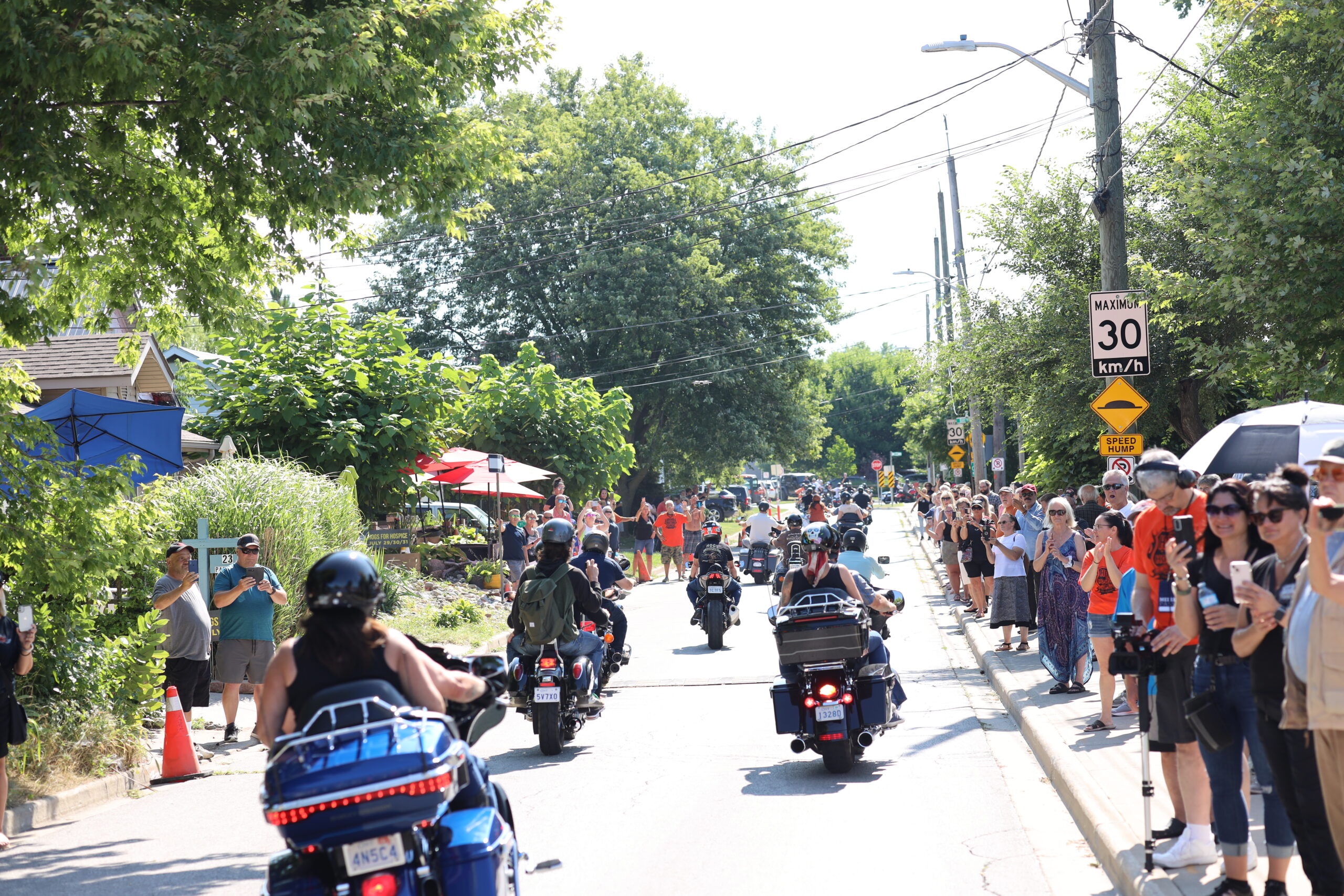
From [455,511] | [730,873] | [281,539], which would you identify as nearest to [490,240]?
Answer: [455,511]

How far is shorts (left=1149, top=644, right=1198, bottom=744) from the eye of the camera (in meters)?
6.11

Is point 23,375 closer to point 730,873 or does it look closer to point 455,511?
point 730,873

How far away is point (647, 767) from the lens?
9711 millimetres

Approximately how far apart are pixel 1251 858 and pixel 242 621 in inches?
346

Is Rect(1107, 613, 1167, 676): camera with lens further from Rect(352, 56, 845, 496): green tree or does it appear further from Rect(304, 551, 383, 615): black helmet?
Rect(352, 56, 845, 496): green tree

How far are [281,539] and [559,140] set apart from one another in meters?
34.6

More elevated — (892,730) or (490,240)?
(490,240)

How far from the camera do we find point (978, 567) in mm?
18703

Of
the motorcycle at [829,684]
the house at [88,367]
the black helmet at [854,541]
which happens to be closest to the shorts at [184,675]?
the motorcycle at [829,684]

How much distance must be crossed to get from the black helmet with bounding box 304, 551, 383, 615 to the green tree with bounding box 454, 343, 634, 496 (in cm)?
2920

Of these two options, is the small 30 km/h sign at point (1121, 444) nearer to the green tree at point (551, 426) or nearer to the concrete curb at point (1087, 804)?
the concrete curb at point (1087, 804)

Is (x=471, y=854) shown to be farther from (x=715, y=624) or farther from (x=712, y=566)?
(x=712, y=566)

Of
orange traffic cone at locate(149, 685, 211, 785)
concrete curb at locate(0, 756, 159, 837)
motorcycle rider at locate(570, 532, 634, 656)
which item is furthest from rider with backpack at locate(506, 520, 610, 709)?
concrete curb at locate(0, 756, 159, 837)

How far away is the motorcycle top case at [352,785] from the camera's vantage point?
3.84 metres
